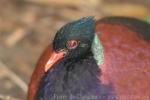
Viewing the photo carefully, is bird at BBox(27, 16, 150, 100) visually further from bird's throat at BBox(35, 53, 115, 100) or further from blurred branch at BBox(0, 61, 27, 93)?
blurred branch at BBox(0, 61, 27, 93)

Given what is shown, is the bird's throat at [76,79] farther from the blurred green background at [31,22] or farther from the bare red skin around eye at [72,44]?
the blurred green background at [31,22]

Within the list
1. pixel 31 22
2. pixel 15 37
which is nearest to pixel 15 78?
pixel 15 37

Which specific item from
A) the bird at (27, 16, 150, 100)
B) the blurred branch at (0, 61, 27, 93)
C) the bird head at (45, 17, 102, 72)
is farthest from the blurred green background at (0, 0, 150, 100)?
the bird head at (45, 17, 102, 72)

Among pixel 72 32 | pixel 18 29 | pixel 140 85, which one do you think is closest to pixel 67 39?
pixel 72 32

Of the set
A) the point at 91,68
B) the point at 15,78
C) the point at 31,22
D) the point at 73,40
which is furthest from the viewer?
the point at 31,22

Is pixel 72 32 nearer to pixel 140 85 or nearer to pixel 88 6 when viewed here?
pixel 140 85

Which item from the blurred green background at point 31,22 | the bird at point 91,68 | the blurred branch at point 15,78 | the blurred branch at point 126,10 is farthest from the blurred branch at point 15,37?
the bird at point 91,68

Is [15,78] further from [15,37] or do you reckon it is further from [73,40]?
[73,40]
